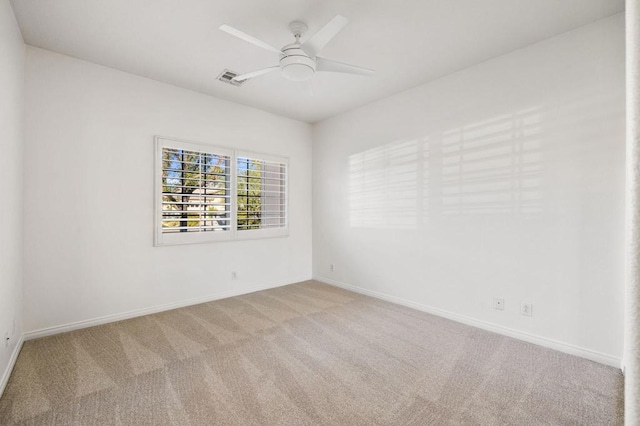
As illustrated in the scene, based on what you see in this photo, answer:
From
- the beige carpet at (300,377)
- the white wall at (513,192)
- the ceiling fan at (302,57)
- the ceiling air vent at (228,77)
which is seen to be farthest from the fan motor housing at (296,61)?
the beige carpet at (300,377)

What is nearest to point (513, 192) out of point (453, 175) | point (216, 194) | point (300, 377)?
point (453, 175)

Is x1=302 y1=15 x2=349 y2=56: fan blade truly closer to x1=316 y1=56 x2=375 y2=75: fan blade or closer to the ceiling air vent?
x1=316 y1=56 x2=375 y2=75: fan blade

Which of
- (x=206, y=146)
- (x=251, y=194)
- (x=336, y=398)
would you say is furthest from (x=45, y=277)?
(x=336, y=398)

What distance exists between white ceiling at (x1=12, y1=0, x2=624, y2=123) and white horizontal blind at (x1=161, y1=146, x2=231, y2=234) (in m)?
0.93

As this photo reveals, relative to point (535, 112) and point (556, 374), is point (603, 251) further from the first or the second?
point (535, 112)

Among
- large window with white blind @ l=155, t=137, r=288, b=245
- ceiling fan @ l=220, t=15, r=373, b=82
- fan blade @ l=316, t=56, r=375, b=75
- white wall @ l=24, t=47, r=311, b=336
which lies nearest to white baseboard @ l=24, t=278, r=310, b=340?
white wall @ l=24, t=47, r=311, b=336

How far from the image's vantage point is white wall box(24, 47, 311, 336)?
2.91 metres

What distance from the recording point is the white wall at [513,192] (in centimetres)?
248

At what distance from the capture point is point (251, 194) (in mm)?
4477

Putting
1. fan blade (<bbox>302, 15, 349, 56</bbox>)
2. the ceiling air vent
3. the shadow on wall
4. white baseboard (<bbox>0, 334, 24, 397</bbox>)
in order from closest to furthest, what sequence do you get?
fan blade (<bbox>302, 15, 349, 56</bbox>), white baseboard (<bbox>0, 334, 24, 397</bbox>), the shadow on wall, the ceiling air vent

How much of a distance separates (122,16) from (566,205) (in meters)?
4.00

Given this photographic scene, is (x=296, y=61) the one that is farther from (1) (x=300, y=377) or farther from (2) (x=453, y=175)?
(1) (x=300, y=377)

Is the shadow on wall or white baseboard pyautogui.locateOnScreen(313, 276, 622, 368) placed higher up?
the shadow on wall

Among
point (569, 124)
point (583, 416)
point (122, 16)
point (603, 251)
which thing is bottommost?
point (583, 416)
